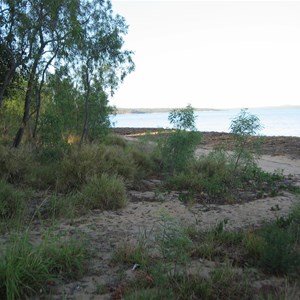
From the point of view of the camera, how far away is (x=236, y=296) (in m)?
3.72

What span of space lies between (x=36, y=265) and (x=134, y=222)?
2.61 m

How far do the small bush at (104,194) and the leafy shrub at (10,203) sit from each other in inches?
47.1

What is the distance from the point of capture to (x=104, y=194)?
7.02m

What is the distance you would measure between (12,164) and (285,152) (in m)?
15.5

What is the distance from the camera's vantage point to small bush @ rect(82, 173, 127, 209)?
6901 millimetres


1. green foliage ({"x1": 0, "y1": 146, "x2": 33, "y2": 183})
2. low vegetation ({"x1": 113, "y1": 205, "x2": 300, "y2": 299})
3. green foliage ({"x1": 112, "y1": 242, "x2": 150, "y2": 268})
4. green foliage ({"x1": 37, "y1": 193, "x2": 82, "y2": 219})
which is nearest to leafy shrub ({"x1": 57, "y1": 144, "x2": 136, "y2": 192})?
green foliage ({"x1": 0, "y1": 146, "x2": 33, "y2": 183})

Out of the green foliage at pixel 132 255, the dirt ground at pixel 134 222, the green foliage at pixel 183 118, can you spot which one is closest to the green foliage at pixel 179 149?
the green foliage at pixel 183 118

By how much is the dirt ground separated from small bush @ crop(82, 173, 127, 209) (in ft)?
0.65

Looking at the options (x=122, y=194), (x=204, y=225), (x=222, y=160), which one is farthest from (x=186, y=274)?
(x=222, y=160)

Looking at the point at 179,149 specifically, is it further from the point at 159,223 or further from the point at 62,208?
the point at 62,208

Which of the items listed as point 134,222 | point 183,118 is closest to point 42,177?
point 134,222

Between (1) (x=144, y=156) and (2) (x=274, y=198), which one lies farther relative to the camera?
(1) (x=144, y=156)

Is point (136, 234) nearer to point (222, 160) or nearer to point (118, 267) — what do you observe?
point (118, 267)

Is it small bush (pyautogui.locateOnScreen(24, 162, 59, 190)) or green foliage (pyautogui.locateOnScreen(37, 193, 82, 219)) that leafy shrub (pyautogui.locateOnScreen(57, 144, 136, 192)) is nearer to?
small bush (pyautogui.locateOnScreen(24, 162, 59, 190))
